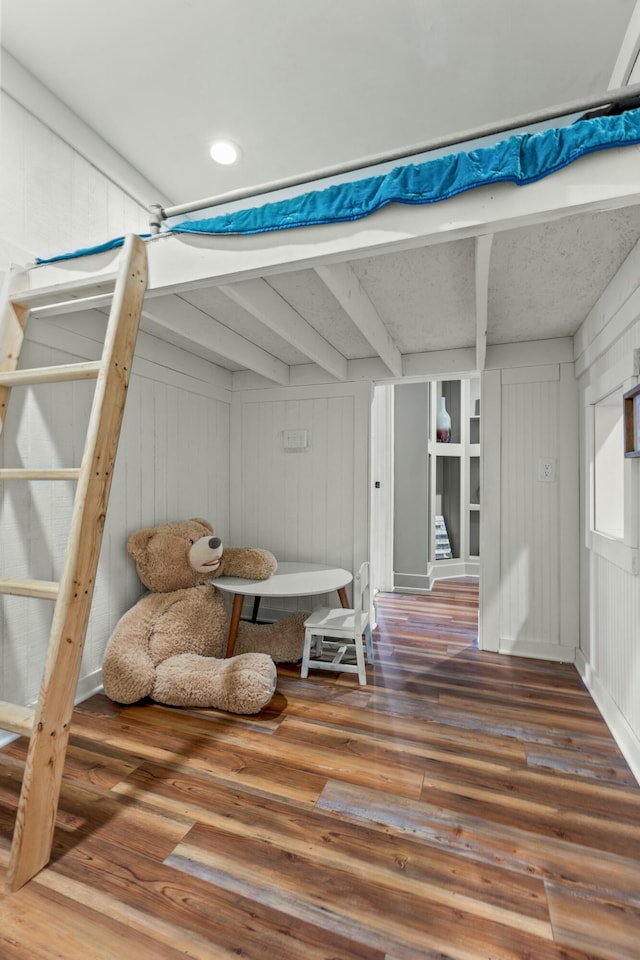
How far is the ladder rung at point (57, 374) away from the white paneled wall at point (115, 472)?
0.47 meters

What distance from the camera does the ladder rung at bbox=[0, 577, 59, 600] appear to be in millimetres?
1300

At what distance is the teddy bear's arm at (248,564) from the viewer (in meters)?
2.74

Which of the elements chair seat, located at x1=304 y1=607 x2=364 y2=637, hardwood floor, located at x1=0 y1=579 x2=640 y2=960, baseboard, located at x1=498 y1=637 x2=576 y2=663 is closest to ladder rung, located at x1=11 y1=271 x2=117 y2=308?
hardwood floor, located at x1=0 y1=579 x2=640 y2=960

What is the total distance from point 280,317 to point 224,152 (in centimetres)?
90

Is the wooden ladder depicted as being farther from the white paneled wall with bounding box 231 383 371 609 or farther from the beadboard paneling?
the beadboard paneling

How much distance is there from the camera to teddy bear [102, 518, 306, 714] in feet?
7.18

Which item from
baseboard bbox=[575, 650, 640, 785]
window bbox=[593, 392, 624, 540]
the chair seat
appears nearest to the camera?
baseboard bbox=[575, 650, 640, 785]

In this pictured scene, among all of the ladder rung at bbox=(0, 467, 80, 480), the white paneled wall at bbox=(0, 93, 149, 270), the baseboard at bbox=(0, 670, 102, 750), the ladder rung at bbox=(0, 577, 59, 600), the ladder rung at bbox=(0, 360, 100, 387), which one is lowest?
the baseboard at bbox=(0, 670, 102, 750)

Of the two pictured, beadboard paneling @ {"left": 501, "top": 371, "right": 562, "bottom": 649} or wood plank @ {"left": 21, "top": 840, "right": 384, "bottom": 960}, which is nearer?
wood plank @ {"left": 21, "top": 840, "right": 384, "bottom": 960}

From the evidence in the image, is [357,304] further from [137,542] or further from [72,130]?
[137,542]

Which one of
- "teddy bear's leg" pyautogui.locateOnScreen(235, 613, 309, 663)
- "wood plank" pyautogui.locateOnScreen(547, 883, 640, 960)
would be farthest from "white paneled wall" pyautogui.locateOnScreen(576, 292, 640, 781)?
"teddy bear's leg" pyautogui.locateOnScreen(235, 613, 309, 663)

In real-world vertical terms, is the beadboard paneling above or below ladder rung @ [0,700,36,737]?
above

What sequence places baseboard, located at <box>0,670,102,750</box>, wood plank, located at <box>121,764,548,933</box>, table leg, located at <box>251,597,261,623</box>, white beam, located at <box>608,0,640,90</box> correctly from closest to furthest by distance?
wood plank, located at <box>121,764,548,933</box> < white beam, located at <box>608,0,640,90</box> < baseboard, located at <box>0,670,102,750</box> < table leg, located at <box>251,597,261,623</box>

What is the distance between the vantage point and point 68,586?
4.21ft
